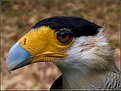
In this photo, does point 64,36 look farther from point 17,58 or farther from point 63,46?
point 17,58

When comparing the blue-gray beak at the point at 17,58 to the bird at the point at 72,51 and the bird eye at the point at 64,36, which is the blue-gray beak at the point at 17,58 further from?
the bird eye at the point at 64,36

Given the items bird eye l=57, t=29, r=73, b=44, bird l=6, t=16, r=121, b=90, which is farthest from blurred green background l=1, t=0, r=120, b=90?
bird eye l=57, t=29, r=73, b=44

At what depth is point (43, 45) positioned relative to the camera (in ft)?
4.61

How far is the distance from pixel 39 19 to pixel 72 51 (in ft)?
12.8

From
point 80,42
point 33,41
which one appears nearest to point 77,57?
point 80,42

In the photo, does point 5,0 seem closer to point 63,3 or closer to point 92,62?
point 63,3

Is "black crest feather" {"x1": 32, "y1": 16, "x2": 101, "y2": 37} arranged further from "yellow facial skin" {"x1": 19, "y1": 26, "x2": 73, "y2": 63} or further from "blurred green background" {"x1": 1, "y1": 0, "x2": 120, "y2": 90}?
"blurred green background" {"x1": 1, "y1": 0, "x2": 120, "y2": 90}

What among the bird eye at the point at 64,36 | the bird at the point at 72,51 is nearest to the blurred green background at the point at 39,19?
the bird at the point at 72,51

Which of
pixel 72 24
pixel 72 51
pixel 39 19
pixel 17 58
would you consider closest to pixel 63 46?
pixel 72 51

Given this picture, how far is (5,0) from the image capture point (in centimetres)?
Result: 579

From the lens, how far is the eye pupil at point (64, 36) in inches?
55.2

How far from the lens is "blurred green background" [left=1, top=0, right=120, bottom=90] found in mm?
3682

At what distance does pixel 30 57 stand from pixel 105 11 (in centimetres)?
462

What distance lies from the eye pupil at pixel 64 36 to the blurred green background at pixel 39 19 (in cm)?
227
